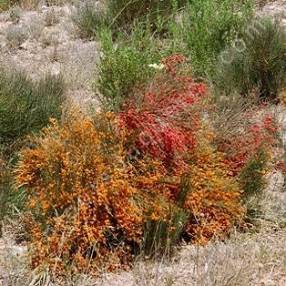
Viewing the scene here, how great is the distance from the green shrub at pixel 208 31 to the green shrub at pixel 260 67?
0.28 metres

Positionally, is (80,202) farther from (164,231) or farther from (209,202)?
(209,202)

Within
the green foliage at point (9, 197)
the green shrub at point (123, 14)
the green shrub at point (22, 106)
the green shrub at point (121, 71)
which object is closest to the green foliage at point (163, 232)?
the green foliage at point (9, 197)

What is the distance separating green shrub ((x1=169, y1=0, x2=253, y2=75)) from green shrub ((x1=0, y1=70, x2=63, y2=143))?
1651mm

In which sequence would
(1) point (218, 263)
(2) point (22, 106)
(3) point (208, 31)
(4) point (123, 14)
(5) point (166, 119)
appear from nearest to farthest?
(1) point (218, 263), (5) point (166, 119), (2) point (22, 106), (3) point (208, 31), (4) point (123, 14)

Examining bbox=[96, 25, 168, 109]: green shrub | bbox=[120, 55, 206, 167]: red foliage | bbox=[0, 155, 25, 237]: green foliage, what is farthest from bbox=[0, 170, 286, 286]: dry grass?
bbox=[96, 25, 168, 109]: green shrub

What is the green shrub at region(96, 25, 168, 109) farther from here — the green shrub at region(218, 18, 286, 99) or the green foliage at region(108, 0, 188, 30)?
the green foliage at region(108, 0, 188, 30)

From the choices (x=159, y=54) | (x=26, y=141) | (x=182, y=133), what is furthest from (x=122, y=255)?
(x=159, y=54)

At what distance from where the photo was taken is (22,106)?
5039 mm

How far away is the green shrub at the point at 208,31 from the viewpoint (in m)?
6.59

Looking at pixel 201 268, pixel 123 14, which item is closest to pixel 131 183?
pixel 201 268

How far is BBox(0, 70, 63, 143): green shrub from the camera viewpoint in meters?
4.96

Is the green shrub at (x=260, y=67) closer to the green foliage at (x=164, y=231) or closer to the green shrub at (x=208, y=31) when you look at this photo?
the green shrub at (x=208, y=31)

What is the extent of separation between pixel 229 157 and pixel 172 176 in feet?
1.99

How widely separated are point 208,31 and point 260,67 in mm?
760
